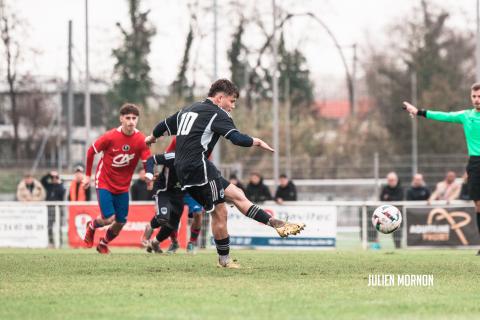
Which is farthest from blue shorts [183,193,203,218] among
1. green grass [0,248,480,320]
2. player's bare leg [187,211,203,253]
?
green grass [0,248,480,320]

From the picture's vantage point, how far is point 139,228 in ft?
80.7

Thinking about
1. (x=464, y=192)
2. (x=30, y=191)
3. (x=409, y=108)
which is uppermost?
(x=409, y=108)

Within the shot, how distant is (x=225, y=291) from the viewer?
30.9 feet

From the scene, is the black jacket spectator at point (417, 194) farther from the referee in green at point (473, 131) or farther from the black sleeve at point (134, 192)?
the referee in green at point (473, 131)

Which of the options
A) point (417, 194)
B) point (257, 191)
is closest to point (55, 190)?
point (257, 191)

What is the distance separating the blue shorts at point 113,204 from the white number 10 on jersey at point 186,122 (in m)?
3.60

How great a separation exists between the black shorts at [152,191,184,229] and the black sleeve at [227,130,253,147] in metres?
4.50

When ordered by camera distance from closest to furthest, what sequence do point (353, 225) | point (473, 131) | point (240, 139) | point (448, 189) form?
point (240, 139)
point (473, 131)
point (353, 225)
point (448, 189)

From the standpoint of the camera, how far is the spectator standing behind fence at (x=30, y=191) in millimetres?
28016

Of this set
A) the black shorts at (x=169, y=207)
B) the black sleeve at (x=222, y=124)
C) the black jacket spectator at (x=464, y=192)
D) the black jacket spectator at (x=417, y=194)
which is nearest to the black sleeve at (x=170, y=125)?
the black sleeve at (x=222, y=124)

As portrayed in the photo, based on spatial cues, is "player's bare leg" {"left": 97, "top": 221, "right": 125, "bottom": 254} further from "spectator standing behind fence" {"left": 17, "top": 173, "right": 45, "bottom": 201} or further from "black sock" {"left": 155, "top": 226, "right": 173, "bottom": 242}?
"spectator standing behind fence" {"left": 17, "top": 173, "right": 45, "bottom": 201}

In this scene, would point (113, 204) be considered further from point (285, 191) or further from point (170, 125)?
point (285, 191)

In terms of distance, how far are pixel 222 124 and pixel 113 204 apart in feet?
14.0

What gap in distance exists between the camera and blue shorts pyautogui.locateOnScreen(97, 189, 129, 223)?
15.4m
